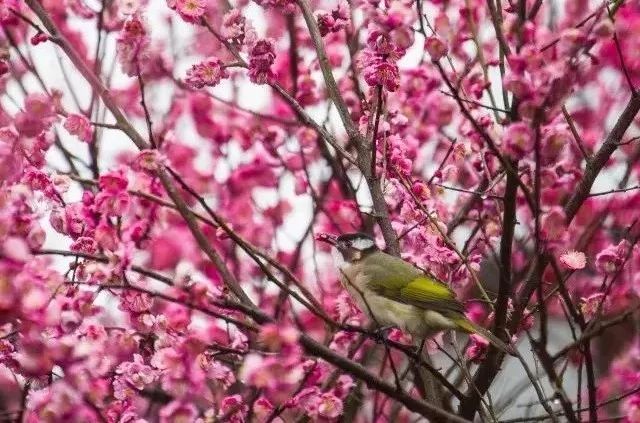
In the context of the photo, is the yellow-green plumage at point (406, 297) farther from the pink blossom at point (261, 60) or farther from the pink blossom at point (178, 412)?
the pink blossom at point (178, 412)

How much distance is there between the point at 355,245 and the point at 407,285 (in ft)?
1.77

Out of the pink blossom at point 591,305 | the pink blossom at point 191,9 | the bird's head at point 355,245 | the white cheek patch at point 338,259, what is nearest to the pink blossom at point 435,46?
the pink blossom at point 191,9

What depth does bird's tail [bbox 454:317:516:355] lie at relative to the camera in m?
3.65

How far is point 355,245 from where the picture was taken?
5117 mm

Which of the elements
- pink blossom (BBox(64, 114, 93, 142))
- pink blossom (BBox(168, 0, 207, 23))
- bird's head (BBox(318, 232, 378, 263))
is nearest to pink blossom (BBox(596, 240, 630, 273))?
bird's head (BBox(318, 232, 378, 263))

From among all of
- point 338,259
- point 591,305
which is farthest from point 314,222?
point 591,305

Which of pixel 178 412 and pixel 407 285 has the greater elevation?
pixel 407 285

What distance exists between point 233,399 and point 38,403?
113 cm

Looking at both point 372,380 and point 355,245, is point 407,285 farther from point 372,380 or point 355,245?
point 372,380

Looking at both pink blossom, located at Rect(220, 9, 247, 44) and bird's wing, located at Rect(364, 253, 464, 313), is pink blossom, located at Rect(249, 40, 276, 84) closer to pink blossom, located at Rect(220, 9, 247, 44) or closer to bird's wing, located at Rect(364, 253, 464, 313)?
pink blossom, located at Rect(220, 9, 247, 44)

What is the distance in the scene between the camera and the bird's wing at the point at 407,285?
446cm

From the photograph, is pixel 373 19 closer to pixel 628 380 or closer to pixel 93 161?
pixel 628 380

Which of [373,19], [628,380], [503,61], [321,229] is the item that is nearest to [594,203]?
[321,229]

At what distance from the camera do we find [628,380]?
15.1ft
